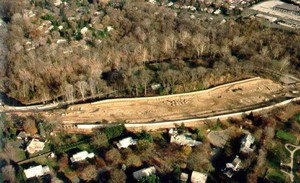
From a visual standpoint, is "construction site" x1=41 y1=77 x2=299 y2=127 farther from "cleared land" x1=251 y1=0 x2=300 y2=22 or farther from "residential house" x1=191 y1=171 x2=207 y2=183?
"cleared land" x1=251 y1=0 x2=300 y2=22

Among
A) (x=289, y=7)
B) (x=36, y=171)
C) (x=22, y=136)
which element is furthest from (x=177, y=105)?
(x=289, y=7)

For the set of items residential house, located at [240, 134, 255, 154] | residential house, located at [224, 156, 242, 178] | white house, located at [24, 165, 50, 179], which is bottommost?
residential house, located at [224, 156, 242, 178]

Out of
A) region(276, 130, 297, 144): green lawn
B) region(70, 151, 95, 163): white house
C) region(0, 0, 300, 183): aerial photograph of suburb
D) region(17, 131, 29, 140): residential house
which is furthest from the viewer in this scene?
region(276, 130, 297, 144): green lawn

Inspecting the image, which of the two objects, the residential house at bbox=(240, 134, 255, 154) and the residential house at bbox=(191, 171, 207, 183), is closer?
the residential house at bbox=(191, 171, 207, 183)

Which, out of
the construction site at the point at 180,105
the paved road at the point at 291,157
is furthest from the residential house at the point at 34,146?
the paved road at the point at 291,157

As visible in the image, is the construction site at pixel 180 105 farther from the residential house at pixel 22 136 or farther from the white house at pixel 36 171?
the white house at pixel 36 171

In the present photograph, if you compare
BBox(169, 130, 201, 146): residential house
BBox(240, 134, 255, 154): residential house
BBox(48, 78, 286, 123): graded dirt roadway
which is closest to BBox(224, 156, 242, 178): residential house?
BBox(240, 134, 255, 154): residential house

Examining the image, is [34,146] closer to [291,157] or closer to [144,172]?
[144,172]
